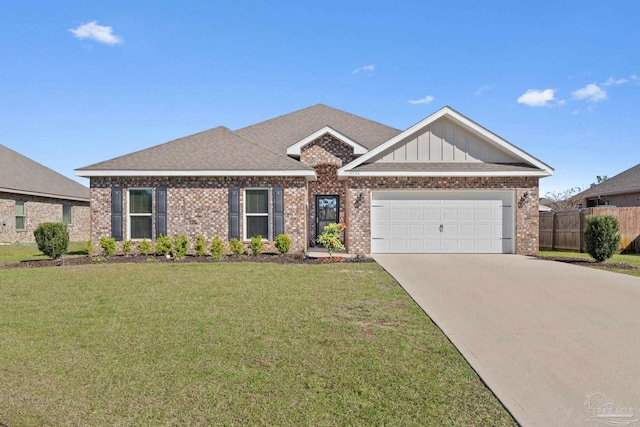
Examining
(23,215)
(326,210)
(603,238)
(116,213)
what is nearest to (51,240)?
(116,213)

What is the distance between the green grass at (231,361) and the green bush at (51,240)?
577cm

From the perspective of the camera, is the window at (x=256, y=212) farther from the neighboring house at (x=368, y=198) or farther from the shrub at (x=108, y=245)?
the shrub at (x=108, y=245)

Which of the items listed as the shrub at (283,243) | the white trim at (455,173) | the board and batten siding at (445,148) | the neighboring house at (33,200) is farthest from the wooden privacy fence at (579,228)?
the neighboring house at (33,200)

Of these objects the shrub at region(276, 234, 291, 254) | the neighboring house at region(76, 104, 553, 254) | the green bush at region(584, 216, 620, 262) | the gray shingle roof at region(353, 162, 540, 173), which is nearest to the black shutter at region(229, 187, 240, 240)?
the neighboring house at region(76, 104, 553, 254)

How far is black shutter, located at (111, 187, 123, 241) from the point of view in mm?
14539

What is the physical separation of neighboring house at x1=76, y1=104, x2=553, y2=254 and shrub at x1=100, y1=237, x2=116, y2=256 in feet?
1.64

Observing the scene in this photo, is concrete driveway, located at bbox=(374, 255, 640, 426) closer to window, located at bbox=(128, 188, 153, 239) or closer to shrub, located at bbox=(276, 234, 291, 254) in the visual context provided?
shrub, located at bbox=(276, 234, 291, 254)

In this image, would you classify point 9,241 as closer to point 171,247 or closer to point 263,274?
point 171,247

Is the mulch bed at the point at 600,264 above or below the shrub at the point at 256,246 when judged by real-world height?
below

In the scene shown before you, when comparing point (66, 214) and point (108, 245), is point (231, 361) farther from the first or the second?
point (66, 214)

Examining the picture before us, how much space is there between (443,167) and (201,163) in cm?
864

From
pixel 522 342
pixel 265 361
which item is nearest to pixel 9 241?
pixel 265 361

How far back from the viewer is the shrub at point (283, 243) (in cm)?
1396

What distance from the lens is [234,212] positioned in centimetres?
1447
